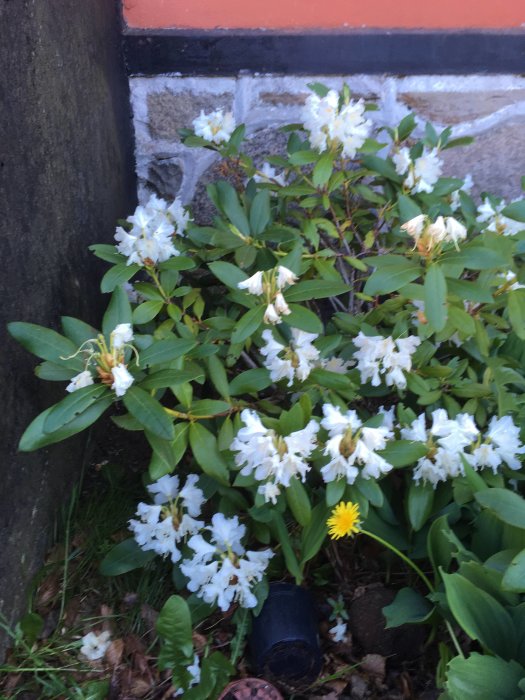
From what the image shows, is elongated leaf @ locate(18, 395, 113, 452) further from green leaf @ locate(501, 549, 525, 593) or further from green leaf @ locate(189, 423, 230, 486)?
green leaf @ locate(501, 549, 525, 593)

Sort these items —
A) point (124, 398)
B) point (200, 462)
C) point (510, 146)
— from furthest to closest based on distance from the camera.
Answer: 1. point (510, 146)
2. point (200, 462)
3. point (124, 398)

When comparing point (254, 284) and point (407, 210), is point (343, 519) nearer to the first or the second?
point (254, 284)

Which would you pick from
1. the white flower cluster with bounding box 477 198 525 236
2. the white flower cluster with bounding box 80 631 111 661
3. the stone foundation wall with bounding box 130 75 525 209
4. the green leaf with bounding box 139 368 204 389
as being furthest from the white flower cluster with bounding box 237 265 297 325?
the stone foundation wall with bounding box 130 75 525 209

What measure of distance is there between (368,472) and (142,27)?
162 cm

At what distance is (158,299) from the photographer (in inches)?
65.9

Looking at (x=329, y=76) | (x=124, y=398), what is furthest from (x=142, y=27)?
(x=124, y=398)

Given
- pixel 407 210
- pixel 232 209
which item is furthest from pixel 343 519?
pixel 232 209

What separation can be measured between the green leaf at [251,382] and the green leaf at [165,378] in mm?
208

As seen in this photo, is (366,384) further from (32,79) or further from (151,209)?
(32,79)

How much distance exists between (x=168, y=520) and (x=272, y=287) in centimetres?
59

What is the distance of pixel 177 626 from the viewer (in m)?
1.42

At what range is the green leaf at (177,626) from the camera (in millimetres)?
1406

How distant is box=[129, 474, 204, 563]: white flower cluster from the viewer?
1.57m

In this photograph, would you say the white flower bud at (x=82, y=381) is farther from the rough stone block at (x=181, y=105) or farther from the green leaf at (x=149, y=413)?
the rough stone block at (x=181, y=105)
